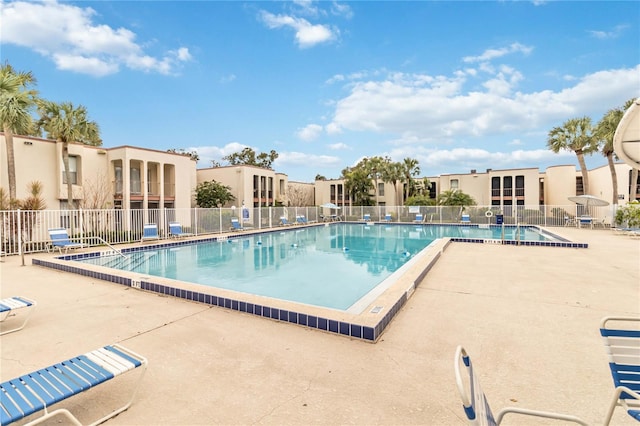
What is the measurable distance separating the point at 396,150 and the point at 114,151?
28.5 metres

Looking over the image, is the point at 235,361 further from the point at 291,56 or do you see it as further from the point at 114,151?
the point at 114,151

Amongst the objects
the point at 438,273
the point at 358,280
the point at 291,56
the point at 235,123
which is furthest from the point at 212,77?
the point at 438,273

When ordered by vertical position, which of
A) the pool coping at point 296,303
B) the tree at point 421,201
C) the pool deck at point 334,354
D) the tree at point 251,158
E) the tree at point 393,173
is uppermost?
the tree at point 251,158

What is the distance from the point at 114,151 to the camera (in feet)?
67.4

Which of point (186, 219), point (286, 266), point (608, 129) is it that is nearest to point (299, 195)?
point (186, 219)

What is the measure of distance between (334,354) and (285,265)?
24.7ft

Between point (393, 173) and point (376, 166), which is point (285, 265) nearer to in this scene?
point (393, 173)

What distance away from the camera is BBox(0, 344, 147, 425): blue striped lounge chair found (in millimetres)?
2041

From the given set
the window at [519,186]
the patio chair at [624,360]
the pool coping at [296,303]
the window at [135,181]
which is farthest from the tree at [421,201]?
the patio chair at [624,360]

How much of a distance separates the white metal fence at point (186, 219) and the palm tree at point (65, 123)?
4.33 m

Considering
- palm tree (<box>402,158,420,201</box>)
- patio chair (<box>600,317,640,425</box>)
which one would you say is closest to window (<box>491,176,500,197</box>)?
palm tree (<box>402,158,420,201</box>)

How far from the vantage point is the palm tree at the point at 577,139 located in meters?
24.4

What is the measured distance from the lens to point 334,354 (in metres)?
3.62

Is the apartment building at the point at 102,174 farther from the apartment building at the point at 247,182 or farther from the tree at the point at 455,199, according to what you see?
the tree at the point at 455,199
